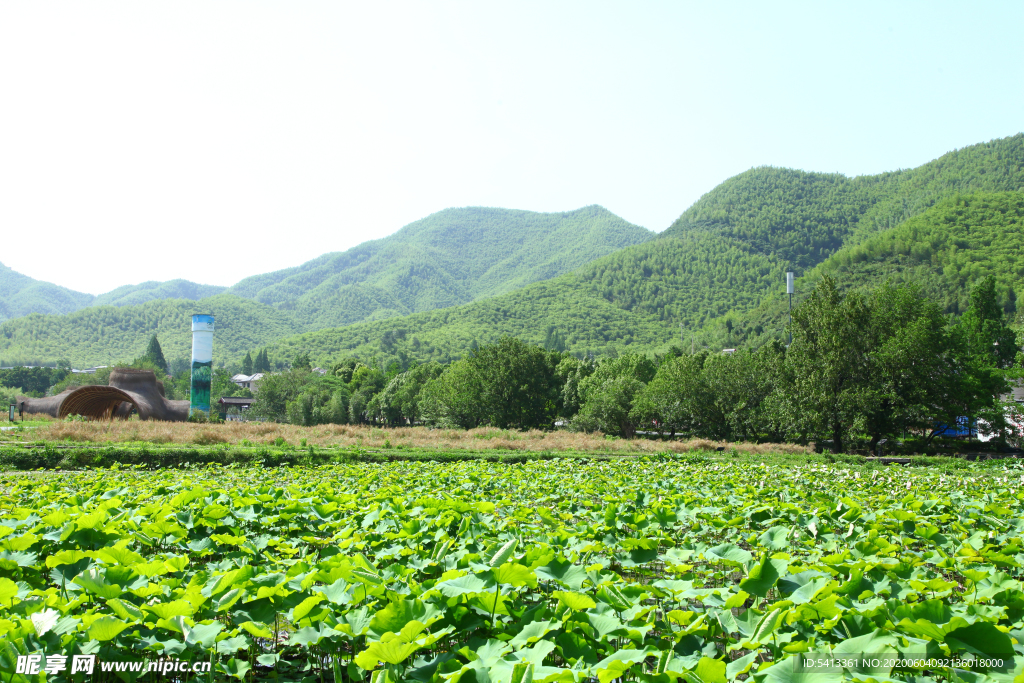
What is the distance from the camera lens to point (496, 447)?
77.5 feet

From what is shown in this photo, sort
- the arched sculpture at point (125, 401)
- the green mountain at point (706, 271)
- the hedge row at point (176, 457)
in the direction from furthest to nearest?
the green mountain at point (706, 271) → the arched sculpture at point (125, 401) → the hedge row at point (176, 457)

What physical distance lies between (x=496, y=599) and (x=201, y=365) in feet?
152

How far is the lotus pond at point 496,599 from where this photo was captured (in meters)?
2.61

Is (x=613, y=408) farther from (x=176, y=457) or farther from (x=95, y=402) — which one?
(x=95, y=402)

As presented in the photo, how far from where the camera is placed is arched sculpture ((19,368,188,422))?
39406 millimetres

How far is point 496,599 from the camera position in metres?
3.05

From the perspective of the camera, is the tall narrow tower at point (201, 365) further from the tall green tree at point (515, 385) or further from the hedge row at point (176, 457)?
the hedge row at point (176, 457)

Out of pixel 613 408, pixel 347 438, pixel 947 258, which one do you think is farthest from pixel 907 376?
pixel 947 258

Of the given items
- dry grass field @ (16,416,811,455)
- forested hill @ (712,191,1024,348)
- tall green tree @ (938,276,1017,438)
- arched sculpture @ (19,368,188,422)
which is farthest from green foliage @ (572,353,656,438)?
forested hill @ (712,191,1024,348)

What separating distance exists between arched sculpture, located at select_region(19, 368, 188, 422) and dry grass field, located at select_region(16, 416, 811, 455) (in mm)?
16093

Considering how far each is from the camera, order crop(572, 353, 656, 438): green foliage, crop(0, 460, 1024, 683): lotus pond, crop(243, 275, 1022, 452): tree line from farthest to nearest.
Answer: crop(572, 353, 656, 438): green foliage
crop(243, 275, 1022, 452): tree line
crop(0, 460, 1024, 683): lotus pond

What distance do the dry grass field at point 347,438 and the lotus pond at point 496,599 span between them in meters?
16.7

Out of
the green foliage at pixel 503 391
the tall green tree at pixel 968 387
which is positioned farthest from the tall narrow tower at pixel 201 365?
the tall green tree at pixel 968 387

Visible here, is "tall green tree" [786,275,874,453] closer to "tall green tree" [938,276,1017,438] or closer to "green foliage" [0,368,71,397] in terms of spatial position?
"tall green tree" [938,276,1017,438]
